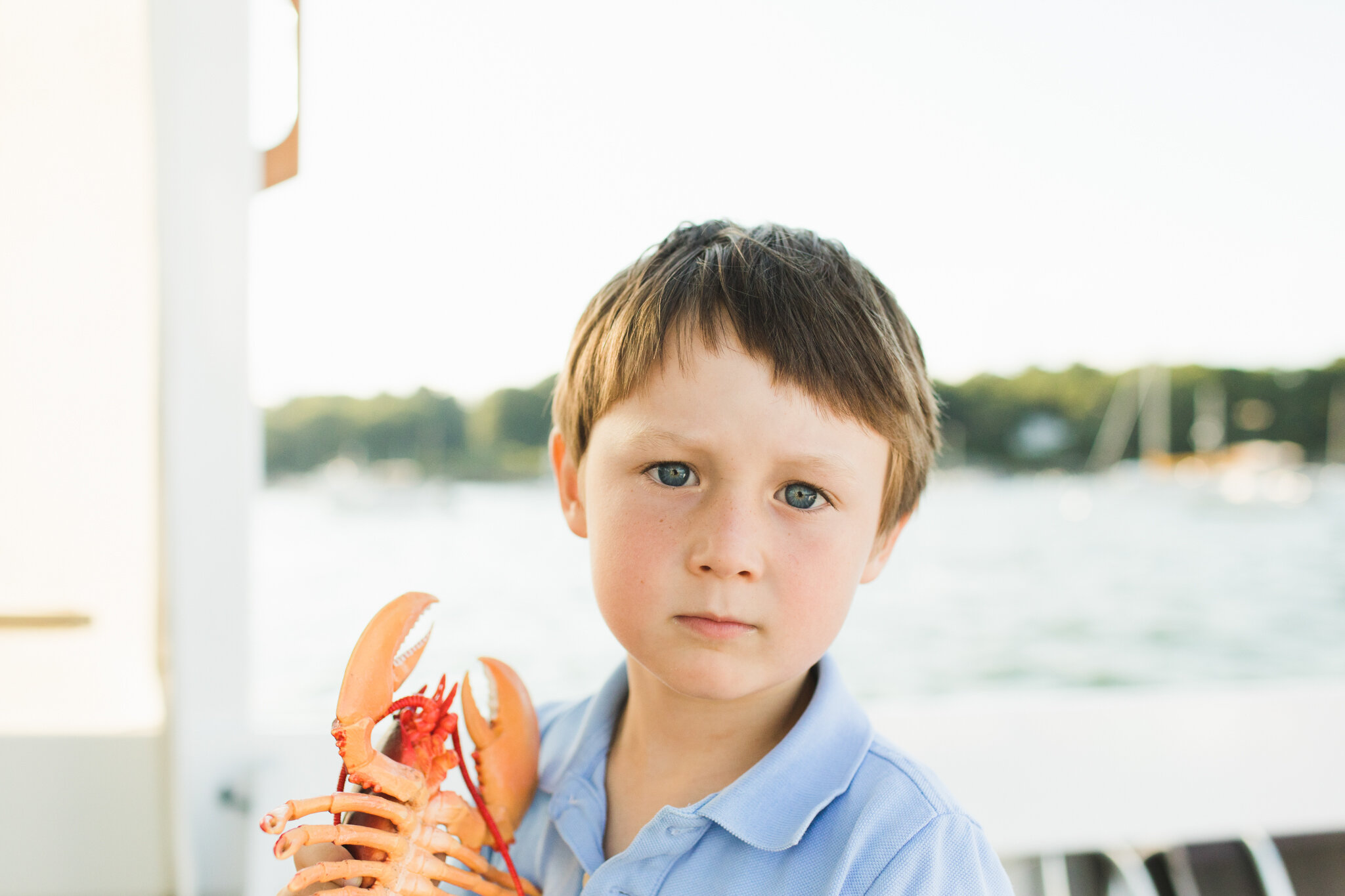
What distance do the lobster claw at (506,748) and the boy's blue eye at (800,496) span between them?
0.23m

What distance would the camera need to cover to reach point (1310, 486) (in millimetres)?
5992

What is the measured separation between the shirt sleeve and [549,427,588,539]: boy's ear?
0.32 meters

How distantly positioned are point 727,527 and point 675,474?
0.20 feet

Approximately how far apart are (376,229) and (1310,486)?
20.2 feet

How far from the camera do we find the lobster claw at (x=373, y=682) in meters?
0.46

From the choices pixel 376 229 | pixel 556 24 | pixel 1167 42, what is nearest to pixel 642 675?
pixel 556 24

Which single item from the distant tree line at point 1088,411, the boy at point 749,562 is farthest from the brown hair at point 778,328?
the distant tree line at point 1088,411

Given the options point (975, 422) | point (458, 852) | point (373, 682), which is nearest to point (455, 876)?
point (458, 852)

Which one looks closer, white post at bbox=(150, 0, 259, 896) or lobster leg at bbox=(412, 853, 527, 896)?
lobster leg at bbox=(412, 853, 527, 896)

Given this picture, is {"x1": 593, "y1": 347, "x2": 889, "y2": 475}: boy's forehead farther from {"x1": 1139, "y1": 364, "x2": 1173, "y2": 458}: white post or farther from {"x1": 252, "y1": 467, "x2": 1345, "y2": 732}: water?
{"x1": 1139, "y1": 364, "x2": 1173, "y2": 458}: white post

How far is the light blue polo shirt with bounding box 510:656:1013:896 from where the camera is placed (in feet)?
1.67

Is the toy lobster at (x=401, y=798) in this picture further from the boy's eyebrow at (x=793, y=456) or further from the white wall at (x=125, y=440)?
the white wall at (x=125, y=440)

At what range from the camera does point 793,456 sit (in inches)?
21.2

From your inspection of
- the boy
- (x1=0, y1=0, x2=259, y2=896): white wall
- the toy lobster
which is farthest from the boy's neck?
(x1=0, y1=0, x2=259, y2=896): white wall
